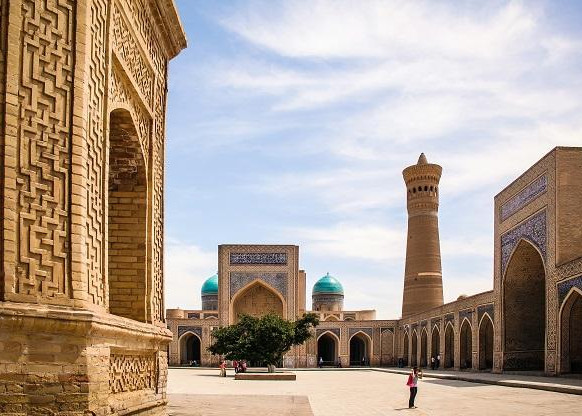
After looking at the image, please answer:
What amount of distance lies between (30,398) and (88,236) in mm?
1146

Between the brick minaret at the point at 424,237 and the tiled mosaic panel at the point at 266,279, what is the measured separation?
5672 millimetres

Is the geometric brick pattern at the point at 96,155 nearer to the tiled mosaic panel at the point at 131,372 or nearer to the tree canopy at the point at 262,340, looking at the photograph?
the tiled mosaic panel at the point at 131,372

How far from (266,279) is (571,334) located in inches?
704

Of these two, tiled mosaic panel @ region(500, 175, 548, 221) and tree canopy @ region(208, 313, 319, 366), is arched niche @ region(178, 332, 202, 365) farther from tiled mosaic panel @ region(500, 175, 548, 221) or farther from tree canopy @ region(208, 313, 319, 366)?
tiled mosaic panel @ region(500, 175, 548, 221)

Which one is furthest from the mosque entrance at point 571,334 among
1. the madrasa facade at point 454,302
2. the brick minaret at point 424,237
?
the brick minaret at point 424,237

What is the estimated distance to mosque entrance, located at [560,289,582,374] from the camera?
18.1 metres

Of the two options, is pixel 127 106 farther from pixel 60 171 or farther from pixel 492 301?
pixel 492 301

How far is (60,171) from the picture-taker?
4754mm

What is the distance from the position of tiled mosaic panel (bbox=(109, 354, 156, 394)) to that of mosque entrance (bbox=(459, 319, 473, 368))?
862 inches

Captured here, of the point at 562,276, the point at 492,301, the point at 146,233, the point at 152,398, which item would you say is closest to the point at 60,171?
the point at 146,233

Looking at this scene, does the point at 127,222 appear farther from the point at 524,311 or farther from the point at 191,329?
the point at 191,329

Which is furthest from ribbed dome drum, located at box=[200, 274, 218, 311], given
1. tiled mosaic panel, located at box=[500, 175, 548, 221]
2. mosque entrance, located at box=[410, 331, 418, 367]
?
tiled mosaic panel, located at box=[500, 175, 548, 221]

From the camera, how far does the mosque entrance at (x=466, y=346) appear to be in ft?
91.4

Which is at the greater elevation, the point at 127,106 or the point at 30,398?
the point at 127,106
